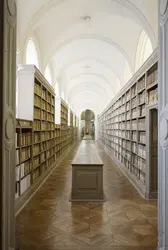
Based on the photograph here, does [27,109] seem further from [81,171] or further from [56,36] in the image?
[56,36]

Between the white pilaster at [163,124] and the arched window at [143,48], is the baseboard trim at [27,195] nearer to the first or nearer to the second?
the white pilaster at [163,124]

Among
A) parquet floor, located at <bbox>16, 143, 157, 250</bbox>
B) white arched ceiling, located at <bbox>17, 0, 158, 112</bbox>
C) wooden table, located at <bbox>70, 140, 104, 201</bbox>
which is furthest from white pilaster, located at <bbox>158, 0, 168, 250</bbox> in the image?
white arched ceiling, located at <bbox>17, 0, 158, 112</bbox>

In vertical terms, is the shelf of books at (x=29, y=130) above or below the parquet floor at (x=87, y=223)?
above

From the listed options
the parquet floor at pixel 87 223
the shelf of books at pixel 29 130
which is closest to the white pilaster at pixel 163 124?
the parquet floor at pixel 87 223

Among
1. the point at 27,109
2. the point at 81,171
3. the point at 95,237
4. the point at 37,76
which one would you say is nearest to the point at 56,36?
the point at 37,76

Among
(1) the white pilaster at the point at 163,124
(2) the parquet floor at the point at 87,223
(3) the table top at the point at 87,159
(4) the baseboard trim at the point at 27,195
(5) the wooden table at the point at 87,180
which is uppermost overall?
(1) the white pilaster at the point at 163,124

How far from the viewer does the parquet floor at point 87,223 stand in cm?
318

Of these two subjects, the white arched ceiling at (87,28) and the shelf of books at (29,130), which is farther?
the white arched ceiling at (87,28)

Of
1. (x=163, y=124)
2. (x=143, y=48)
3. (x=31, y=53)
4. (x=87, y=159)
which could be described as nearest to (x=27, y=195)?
(x=87, y=159)

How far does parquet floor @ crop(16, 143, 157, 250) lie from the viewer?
318 cm

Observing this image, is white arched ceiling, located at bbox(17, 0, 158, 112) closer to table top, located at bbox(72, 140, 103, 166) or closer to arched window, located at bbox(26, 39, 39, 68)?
arched window, located at bbox(26, 39, 39, 68)

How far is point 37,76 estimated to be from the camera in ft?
20.3

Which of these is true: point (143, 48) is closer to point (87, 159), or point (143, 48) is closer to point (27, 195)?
point (87, 159)

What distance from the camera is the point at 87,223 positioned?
3.87 meters
